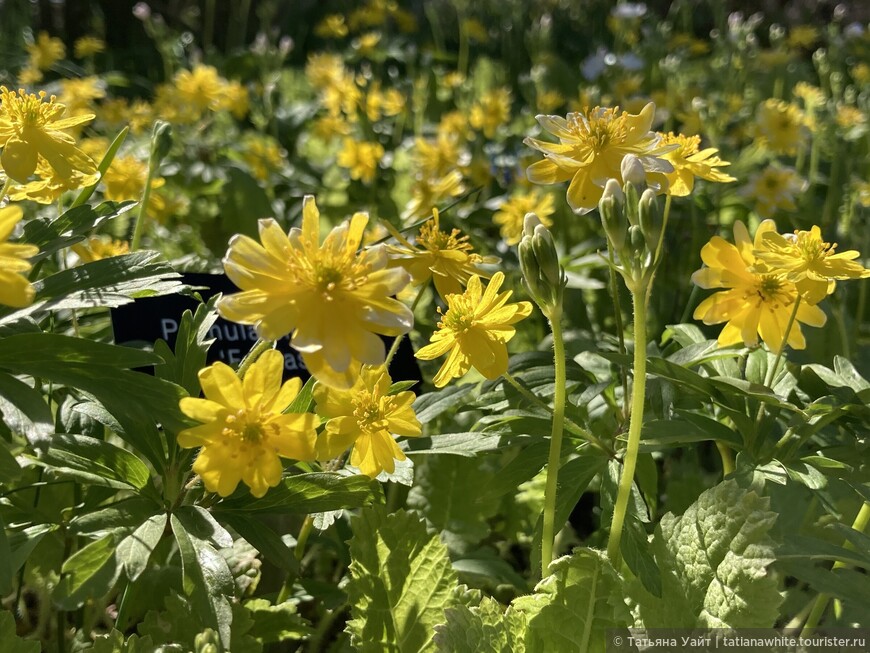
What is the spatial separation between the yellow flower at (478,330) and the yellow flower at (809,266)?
29 cm

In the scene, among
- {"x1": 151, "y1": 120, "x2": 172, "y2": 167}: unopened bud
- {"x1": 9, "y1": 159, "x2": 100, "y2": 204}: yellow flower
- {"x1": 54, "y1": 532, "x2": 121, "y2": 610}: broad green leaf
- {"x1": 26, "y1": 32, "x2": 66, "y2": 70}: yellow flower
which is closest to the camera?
{"x1": 54, "y1": 532, "x2": 121, "y2": 610}: broad green leaf

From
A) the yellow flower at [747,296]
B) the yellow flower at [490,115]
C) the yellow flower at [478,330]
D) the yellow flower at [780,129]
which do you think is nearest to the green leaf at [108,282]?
the yellow flower at [478,330]

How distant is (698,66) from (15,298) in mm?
5110

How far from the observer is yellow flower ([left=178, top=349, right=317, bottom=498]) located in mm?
777

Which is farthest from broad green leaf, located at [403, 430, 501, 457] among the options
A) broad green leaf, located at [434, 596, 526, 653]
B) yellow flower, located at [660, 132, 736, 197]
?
yellow flower, located at [660, 132, 736, 197]

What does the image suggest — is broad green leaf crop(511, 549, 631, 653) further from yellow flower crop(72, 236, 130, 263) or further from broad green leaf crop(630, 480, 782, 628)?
yellow flower crop(72, 236, 130, 263)

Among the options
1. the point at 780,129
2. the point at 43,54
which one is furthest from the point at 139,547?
the point at 43,54

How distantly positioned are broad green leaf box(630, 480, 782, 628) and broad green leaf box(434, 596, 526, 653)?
0.13 m

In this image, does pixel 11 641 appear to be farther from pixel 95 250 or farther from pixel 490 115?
pixel 490 115

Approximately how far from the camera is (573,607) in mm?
904

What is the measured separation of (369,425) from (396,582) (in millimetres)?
223

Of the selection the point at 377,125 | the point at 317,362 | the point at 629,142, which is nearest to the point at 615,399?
the point at 629,142

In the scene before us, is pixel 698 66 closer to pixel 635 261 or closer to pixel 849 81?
pixel 849 81

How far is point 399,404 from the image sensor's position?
909 millimetres
